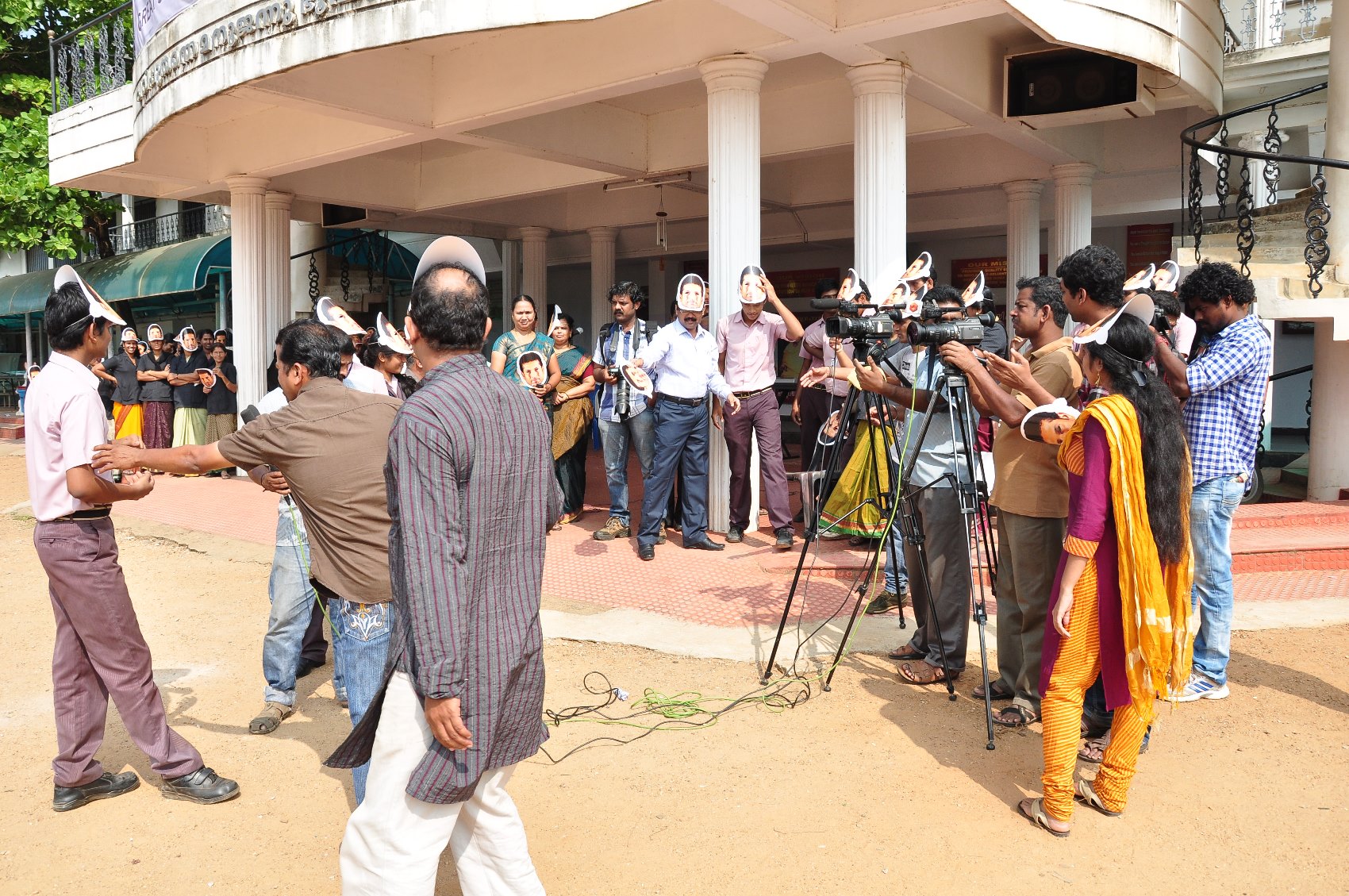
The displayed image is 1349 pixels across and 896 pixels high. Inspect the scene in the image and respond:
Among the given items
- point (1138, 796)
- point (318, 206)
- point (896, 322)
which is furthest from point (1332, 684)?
point (318, 206)

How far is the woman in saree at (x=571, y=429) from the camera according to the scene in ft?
28.1

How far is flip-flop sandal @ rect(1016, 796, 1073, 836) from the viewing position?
3.45 m

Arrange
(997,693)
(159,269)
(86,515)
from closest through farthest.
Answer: (86,515) → (997,693) → (159,269)

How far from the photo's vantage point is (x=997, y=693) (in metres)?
4.67

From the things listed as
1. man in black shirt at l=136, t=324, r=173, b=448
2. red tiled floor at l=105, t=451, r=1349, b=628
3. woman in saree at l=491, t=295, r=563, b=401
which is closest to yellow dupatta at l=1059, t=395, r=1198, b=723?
red tiled floor at l=105, t=451, r=1349, b=628

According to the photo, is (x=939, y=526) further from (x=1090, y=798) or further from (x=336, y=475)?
(x=336, y=475)

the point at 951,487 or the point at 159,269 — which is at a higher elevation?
the point at 159,269

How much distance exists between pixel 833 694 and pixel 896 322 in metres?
1.78

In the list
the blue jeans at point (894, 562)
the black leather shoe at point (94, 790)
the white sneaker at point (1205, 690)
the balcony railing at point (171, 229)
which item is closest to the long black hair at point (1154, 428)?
the white sneaker at point (1205, 690)

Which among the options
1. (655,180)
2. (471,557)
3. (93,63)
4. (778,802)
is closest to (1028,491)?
(778,802)

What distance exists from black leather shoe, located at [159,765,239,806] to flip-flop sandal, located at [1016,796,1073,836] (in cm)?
294

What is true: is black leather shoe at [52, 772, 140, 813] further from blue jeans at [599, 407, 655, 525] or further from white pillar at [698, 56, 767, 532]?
white pillar at [698, 56, 767, 532]

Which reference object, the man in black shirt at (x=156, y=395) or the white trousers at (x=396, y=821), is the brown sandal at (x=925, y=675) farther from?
the man in black shirt at (x=156, y=395)

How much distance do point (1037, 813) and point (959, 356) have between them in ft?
5.51
